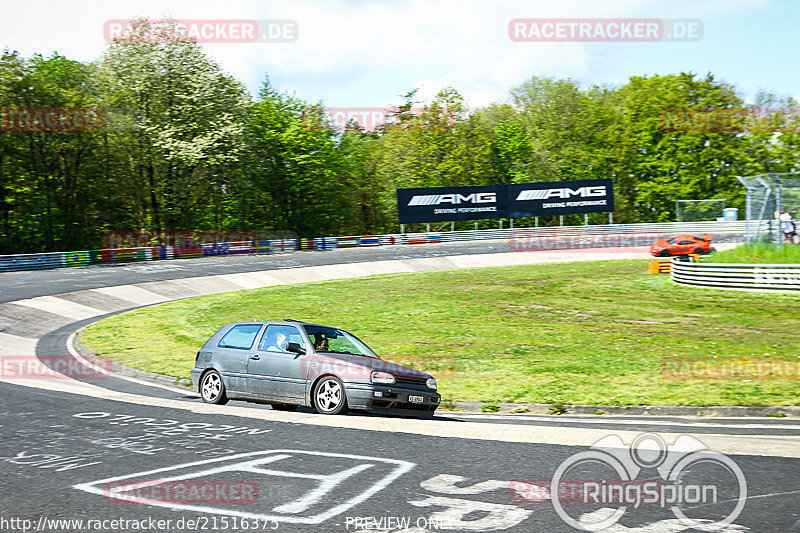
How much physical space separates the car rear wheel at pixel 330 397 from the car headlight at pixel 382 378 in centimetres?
53

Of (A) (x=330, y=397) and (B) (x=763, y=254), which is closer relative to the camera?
(A) (x=330, y=397)

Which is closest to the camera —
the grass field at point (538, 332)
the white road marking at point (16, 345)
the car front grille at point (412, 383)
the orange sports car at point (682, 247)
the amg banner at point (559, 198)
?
the car front grille at point (412, 383)

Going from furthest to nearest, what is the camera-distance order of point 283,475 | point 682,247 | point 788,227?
point 682,247, point 788,227, point 283,475

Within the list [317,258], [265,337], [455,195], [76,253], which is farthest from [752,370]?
[455,195]

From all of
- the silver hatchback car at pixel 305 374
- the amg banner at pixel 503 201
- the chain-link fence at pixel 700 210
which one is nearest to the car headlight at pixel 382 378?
the silver hatchback car at pixel 305 374

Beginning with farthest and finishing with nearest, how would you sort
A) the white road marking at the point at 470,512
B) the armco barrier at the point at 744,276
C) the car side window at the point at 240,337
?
the armco barrier at the point at 744,276 < the car side window at the point at 240,337 < the white road marking at the point at 470,512

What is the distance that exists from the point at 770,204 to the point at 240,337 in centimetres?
2469

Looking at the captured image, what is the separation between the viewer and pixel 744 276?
1112 inches

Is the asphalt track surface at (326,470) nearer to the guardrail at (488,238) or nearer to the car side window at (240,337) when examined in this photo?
the car side window at (240,337)

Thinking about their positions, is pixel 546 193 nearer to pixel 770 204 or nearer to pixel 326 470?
pixel 770 204

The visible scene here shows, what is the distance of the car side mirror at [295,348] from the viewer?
11570mm

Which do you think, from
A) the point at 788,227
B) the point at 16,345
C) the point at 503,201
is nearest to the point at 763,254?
the point at 788,227

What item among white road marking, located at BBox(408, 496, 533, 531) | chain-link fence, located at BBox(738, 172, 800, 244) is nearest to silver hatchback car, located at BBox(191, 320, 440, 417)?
white road marking, located at BBox(408, 496, 533, 531)

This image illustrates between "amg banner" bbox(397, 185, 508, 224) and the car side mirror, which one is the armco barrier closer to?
the car side mirror
